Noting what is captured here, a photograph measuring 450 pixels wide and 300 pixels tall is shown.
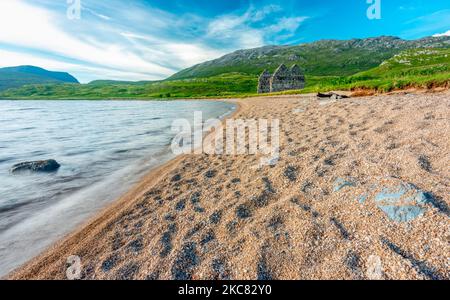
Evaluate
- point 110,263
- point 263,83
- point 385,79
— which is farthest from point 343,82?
point 110,263

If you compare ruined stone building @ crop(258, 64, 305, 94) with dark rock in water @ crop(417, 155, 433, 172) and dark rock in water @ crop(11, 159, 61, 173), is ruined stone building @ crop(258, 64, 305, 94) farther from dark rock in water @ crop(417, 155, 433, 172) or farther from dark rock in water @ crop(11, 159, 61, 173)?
dark rock in water @ crop(417, 155, 433, 172)

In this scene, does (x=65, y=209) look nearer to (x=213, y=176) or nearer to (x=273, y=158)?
(x=213, y=176)

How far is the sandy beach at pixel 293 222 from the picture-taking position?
11.5 ft

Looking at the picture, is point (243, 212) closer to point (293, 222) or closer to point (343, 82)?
point (293, 222)

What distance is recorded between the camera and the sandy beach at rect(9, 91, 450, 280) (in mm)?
3498

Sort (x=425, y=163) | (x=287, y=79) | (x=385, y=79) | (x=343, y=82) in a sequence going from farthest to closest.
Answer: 1. (x=287, y=79)
2. (x=343, y=82)
3. (x=385, y=79)
4. (x=425, y=163)

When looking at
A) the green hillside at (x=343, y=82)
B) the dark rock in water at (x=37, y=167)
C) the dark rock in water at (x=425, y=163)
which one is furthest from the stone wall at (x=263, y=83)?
the dark rock in water at (x=425, y=163)

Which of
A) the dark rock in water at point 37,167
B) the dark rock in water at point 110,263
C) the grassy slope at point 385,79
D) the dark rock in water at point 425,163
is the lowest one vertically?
the dark rock in water at point 110,263

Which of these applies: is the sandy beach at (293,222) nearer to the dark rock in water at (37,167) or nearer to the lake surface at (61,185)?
the lake surface at (61,185)

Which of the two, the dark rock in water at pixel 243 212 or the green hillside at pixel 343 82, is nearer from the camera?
the dark rock in water at pixel 243 212

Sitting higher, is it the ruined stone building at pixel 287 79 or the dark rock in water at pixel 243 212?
the ruined stone building at pixel 287 79

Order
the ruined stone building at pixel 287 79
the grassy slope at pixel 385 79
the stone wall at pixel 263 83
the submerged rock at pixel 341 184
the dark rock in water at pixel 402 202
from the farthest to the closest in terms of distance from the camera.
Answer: the stone wall at pixel 263 83 < the ruined stone building at pixel 287 79 < the grassy slope at pixel 385 79 < the submerged rock at pixel 341 184 < the dark rock in water at pixel 402 202

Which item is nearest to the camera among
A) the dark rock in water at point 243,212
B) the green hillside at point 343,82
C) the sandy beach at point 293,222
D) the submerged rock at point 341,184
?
the sandy beach at point 293,222

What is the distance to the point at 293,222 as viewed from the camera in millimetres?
4535
